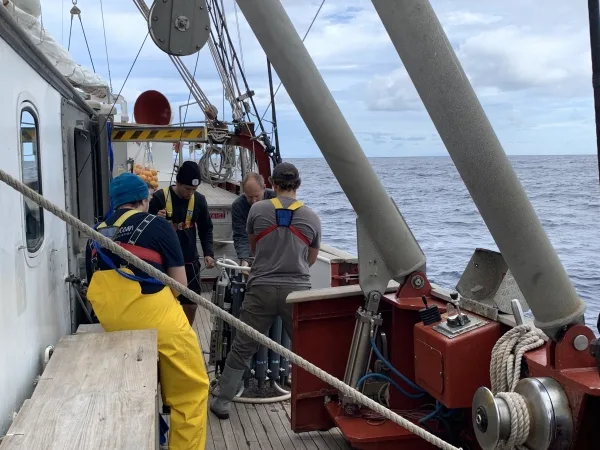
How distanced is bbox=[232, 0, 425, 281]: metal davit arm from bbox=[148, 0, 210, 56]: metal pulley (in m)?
2.59

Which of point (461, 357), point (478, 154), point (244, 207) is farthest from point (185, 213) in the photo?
point (478, 154)

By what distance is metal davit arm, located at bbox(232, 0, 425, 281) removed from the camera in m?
3.17

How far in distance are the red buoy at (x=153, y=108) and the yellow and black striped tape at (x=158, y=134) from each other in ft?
5.73

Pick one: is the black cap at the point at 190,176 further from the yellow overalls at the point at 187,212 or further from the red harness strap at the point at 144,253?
the red harness strap at the point at 144,253

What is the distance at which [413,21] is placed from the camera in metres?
2.41

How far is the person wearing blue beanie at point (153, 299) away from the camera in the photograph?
3.29m

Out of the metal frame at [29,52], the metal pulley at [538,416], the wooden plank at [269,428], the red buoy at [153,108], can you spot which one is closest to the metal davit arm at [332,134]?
the metal frame at [29,52]

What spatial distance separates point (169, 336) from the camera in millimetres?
3373

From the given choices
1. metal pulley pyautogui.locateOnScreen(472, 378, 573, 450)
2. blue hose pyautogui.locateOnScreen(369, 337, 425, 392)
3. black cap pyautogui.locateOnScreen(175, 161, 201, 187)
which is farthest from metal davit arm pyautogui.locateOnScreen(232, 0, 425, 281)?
black cap pyautogui.locateOnScreen(175, 161, 201, 187)

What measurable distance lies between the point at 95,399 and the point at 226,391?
2.14 meters

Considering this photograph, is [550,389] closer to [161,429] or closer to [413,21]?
[413,21]

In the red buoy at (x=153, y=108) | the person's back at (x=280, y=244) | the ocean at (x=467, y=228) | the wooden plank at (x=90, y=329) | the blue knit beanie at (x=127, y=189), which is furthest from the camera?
the ocean at (x=467, y=228)

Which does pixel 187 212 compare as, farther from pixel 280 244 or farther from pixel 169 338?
pixel 169 338

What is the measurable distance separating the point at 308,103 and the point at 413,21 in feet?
3.48
